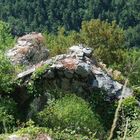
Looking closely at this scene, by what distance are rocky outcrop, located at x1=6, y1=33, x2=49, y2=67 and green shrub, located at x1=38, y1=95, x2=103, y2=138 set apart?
16.4ft

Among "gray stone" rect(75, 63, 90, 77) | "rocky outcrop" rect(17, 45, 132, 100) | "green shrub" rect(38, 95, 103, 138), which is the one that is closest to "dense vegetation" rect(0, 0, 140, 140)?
"green shrub" rect(38, 95, 103, 138)

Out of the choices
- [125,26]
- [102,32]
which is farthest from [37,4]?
[102,32]

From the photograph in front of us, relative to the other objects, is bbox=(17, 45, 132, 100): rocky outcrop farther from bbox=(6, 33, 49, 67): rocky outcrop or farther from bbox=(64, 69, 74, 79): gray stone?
bbox=(6, 33, 49, 67): rocky outcrop

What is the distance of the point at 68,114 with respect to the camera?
17203 millimetres

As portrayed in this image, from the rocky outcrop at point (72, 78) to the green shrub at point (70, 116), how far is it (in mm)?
975

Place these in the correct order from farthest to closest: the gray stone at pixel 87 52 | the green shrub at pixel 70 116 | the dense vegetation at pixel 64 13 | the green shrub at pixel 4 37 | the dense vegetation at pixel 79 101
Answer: the dense vegetation at pixel 64 13 → the green shrub at pixel 4 37 → the gray stone at pixel 87 52 → the green shrub at pixel 70 116 → the dense vegetation at pixel 79 101

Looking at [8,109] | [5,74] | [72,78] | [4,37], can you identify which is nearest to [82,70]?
[72,78]

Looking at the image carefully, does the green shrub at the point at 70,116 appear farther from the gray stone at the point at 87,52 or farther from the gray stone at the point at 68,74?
the gray stone at the point at 87,52

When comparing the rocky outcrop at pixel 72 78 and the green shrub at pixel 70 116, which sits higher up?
the rocky outcrop at pixel 72 78

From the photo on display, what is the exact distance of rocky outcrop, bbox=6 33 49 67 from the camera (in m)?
22.6

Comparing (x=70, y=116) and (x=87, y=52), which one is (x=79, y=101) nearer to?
(x=70, y=116)

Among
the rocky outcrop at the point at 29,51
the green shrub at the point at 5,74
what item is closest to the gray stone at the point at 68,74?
the green shrub at the point at 5,74

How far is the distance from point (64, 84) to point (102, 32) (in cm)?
2714

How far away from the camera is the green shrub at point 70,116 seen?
55.8ft
